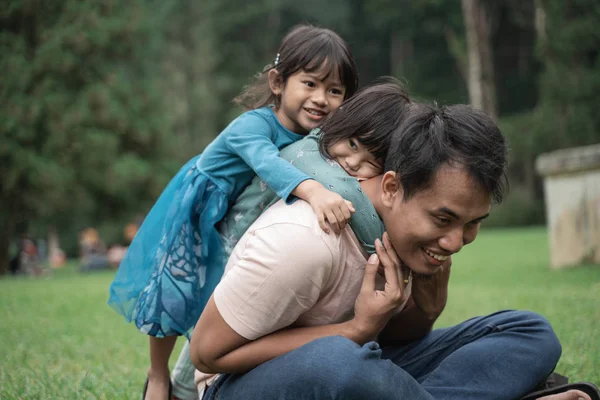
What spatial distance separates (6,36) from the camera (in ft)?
54.7

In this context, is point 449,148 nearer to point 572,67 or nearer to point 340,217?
point 340,217

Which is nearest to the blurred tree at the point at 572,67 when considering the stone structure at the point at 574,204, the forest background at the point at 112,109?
the forest background at the point at 112,109

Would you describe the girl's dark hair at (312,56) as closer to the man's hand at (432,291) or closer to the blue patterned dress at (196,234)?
the blue patterned dress at (196,234)

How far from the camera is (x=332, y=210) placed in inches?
86.8

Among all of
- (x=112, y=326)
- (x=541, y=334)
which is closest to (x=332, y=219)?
(x=541, y=334)

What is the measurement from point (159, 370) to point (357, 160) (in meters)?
1.34

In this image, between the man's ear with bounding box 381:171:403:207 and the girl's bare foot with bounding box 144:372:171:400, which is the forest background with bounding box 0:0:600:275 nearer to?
the girl's bare foot with bounding box 144:372:171:400

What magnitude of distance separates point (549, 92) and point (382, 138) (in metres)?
19.7

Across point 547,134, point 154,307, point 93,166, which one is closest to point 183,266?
point 154,307

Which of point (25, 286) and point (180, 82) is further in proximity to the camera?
point (180, 82)

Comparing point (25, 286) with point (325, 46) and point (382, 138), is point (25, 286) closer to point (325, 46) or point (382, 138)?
point (325, 46)

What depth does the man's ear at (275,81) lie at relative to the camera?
134 inches

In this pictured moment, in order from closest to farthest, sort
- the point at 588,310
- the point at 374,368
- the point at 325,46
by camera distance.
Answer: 1. the point at 374,368
2. the point at 325,46
3. the point at 588,310

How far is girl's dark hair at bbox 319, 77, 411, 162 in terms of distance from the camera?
2.47 m
